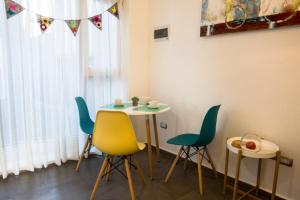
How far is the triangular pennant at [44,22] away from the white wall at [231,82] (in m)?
1.40

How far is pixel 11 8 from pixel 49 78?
0.78 m

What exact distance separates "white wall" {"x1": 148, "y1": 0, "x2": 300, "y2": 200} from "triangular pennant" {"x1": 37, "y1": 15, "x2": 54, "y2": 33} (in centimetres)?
140

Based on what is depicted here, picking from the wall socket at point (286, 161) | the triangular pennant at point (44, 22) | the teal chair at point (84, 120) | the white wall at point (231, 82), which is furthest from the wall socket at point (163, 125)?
the triangular pennant at point (44, 22)

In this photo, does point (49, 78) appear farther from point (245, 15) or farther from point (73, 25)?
point (245, 15)

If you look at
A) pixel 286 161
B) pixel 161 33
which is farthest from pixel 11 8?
pixel 286 161

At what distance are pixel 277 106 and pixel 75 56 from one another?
7.37 ft

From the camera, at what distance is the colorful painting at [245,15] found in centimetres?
185

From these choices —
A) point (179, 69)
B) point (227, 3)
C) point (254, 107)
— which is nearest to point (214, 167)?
point (254, 107)

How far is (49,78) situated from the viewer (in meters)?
2.53

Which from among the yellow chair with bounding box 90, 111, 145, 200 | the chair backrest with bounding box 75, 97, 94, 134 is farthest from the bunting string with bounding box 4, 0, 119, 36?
the yellow chair with bounding box 90, 111, 145, 200

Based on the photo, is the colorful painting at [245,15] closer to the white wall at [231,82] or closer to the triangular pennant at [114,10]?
the white wall at [231,82]

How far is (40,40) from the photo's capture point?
7.94 ft

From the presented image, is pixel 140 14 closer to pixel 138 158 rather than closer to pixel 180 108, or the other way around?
pixel 180 108

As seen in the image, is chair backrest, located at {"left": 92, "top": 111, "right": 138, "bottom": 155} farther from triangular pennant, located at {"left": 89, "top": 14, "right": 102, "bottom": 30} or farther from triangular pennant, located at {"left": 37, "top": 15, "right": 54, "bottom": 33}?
triangular pennant, located at {"left": 89, "top": 14, "right": 102, "bottom": 30}
